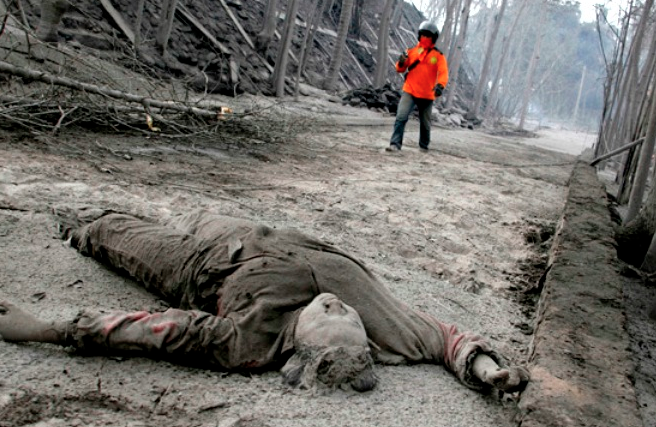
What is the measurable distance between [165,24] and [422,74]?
16.8 ft

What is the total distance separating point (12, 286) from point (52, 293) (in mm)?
167

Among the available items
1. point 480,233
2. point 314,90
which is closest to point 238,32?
point 314,90

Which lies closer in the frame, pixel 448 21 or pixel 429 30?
pixel 429 30

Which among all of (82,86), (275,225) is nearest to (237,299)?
(275,225)

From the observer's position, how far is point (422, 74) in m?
8.42

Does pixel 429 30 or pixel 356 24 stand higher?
pixel 356 24

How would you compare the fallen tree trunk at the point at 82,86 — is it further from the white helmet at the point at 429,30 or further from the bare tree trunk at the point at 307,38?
the bare tree trunk at the point at 307,38

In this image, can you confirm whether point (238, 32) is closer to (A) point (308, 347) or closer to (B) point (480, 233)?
(B) point (480, 233)

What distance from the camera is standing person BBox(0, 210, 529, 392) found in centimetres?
208

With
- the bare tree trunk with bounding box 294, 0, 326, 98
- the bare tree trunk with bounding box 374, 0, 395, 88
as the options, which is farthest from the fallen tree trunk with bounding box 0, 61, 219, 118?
the bare tree trunk with bounding box 374, 0, 395, 88

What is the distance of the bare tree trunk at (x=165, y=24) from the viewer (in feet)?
34.9

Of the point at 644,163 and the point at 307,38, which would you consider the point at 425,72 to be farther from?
the point at 307,38

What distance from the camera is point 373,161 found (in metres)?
7.39

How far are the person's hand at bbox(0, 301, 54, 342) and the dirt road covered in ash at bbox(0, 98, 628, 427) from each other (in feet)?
0.16
